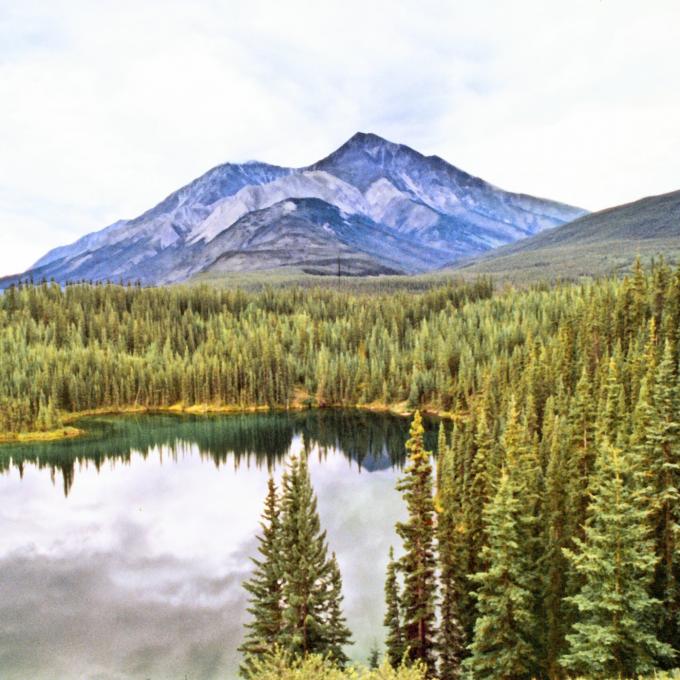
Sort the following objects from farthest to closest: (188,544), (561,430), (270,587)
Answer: (188,544), (561,430), (270,587)

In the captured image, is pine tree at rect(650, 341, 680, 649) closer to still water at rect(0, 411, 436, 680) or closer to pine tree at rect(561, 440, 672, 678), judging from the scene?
pine tree at rect(561, 440, 672, 678)

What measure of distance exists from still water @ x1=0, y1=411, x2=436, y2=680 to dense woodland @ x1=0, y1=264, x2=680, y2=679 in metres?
10.6

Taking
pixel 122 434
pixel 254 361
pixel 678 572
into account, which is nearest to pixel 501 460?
pixel 678 572

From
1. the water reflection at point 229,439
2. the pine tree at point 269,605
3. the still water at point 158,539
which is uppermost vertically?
the pine tree at point 269,605

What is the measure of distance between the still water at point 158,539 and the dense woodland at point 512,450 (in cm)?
1056

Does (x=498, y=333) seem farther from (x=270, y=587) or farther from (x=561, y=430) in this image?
(x=270, y=587)

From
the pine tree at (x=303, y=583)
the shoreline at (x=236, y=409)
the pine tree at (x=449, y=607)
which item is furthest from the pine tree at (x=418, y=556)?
the shoreline at (x=236, y=409)

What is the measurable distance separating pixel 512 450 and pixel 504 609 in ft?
37.9

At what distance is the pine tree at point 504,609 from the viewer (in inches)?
1219

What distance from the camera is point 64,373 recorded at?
160m

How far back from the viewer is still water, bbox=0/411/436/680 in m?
46.1

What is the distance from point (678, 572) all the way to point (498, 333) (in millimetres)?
127493

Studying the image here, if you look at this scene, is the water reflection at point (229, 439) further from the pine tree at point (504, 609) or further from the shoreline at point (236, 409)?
the pine tree at point (504, 609)

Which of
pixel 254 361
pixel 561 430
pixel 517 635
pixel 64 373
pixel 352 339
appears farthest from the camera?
pixel 352 339
